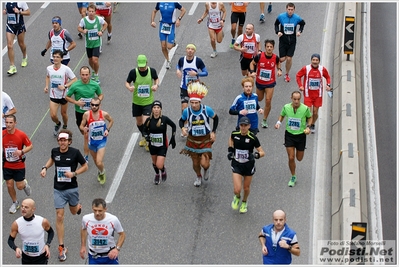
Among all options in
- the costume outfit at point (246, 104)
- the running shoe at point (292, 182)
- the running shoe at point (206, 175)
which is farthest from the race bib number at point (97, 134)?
the running shoe at point (292, 182)

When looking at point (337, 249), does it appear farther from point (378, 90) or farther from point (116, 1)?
point (116, 1)

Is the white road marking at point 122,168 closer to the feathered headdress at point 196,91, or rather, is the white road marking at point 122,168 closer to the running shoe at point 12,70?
the feathered headdress at point 196,91

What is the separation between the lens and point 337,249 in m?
13.1

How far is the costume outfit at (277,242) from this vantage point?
1152cm

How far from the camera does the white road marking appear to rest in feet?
49.5

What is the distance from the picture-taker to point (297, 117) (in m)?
14.6

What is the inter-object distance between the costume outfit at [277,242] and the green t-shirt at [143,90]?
16.4ft

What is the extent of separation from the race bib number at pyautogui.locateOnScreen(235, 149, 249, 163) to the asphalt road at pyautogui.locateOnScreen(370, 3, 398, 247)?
2.67 meters

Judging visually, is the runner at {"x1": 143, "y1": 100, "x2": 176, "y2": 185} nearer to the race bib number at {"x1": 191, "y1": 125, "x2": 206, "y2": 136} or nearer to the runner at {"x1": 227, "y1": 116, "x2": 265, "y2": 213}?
the race bib number at {"x1": 191, "y1": 125, "x2": 206, "y2": 136}

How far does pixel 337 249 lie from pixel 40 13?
13156mm

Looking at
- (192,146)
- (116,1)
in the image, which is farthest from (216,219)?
(116,1)

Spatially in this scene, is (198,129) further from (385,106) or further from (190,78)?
(385,106)

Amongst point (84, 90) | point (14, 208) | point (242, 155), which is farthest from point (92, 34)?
point (242, 155)

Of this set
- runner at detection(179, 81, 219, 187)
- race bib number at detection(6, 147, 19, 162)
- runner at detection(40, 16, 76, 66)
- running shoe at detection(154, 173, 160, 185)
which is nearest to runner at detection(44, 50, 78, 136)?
runner at detection(40, 16, 76, 66)
